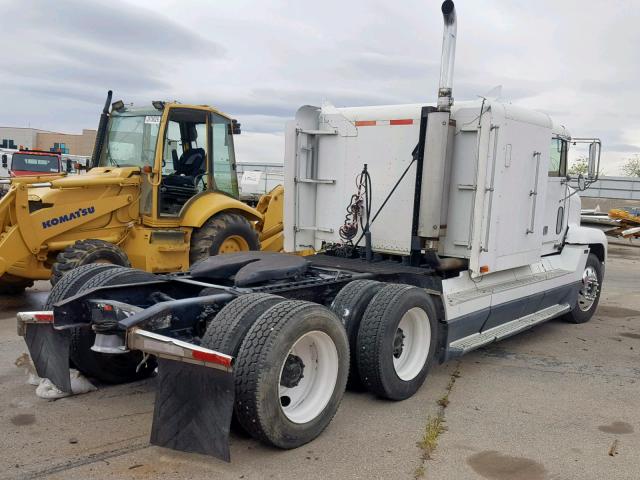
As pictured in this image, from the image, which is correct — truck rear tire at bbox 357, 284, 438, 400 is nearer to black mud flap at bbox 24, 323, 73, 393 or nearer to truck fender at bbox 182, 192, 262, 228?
black mud flap at bbox 24, 323, 73, 393

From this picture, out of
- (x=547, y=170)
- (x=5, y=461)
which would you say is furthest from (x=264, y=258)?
(x=547, y=170)

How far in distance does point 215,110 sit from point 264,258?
4.67m

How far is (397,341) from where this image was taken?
17.4ft

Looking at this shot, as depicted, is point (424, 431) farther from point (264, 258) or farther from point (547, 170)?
point (547, 170)

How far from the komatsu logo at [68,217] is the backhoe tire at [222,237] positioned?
1.45 m

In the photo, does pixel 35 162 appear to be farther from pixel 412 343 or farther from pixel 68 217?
pixel 412 343

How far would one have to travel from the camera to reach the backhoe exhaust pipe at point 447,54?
20.2 feet

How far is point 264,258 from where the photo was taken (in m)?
5.51

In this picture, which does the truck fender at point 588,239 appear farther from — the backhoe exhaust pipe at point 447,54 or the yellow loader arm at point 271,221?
the yellow loader arm at point 271,221

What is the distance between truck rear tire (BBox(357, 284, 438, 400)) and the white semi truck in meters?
0.02

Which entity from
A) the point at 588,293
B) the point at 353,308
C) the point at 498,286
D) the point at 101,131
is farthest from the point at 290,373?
the point at 101,131

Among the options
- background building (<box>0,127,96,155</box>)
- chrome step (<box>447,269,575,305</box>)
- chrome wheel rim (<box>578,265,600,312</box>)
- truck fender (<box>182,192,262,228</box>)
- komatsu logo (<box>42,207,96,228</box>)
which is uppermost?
background building (<box>0,127,96,155</box>)

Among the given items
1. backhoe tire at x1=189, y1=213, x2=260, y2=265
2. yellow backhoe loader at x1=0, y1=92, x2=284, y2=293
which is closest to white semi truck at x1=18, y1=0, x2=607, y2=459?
backhoe tire at x1=189, y1=213, x2=260, y2=265

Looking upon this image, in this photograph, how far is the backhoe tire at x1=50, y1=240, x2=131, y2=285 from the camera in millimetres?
7398
